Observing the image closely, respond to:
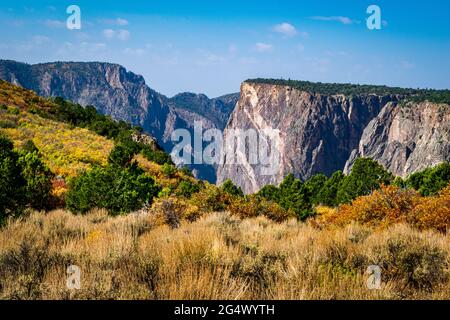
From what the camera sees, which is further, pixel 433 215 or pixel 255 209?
pixel 255 209

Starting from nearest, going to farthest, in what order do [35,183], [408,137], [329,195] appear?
[35,183], [329,195], [408,137]

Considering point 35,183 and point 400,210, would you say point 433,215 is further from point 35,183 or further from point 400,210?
point 35,183

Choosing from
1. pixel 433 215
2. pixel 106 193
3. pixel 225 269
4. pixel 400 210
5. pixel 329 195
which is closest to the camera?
pixel 225 269

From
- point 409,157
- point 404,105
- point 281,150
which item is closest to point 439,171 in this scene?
point 409,157

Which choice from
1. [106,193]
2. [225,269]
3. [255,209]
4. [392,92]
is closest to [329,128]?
[392,92]

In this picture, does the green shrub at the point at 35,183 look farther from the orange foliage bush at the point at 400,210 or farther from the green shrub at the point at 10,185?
the orange foliage bush at the point at 400,210

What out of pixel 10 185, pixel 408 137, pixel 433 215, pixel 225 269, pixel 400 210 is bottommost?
pixel 400 210
